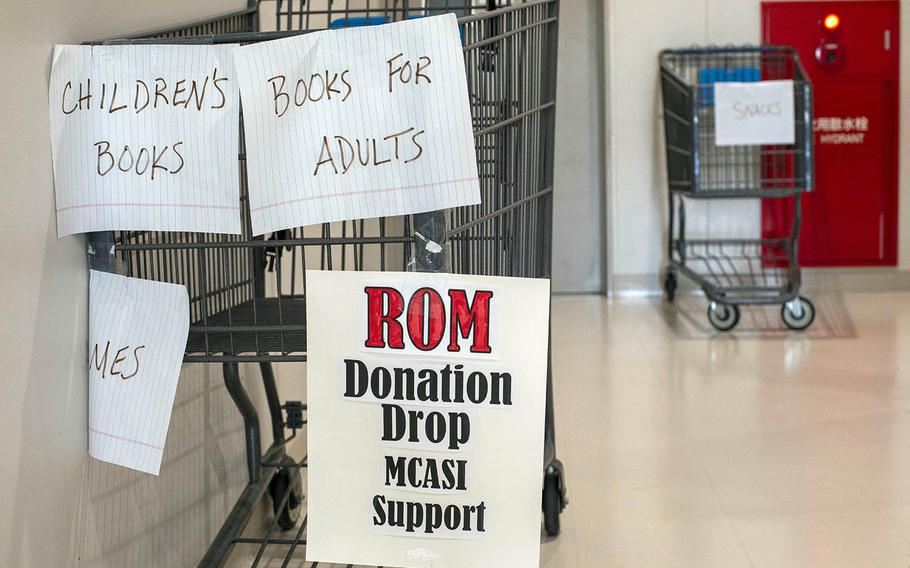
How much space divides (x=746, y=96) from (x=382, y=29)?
3.71 m

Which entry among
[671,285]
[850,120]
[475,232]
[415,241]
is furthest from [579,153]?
[415,241]

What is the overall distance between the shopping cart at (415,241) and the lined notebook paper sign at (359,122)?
3cm

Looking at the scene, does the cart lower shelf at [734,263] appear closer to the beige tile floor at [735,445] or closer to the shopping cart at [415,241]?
the beige tile floor at [735,445]

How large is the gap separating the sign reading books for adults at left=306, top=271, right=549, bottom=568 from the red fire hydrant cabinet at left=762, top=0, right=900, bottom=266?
428cm

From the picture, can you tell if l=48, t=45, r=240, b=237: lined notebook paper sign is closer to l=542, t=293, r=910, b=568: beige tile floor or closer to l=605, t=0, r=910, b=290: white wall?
l=542, t=293, r=910, b=568: beige tile floor

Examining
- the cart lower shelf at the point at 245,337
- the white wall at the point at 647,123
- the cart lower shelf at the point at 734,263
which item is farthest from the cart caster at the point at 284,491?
the white wall at the point at 647,123

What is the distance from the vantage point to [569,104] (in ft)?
17.7

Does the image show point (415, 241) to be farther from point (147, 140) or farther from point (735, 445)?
point (735, 445)

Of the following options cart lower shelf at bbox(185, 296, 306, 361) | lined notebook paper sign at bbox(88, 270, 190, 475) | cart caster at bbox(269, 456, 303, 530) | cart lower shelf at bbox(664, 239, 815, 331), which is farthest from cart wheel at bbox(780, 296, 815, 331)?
lined notebook paper sign at bbox(88, 270, 190, 475)

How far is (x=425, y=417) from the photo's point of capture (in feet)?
3.75

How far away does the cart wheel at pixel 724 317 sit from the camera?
4.18 meters

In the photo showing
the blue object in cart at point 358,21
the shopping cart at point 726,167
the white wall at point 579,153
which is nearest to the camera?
the blue object in cart at point 358,21

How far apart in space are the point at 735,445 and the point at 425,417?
1.63m

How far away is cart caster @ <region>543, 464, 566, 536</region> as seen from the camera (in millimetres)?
1902
